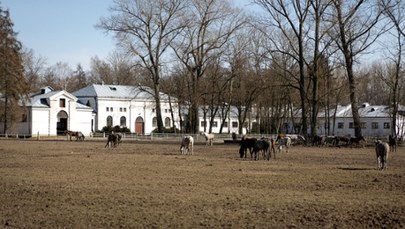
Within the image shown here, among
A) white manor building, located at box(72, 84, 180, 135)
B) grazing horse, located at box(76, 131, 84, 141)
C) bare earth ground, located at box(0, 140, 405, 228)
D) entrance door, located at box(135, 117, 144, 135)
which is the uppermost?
white manor building, located at box(72, 84, 180, 135)

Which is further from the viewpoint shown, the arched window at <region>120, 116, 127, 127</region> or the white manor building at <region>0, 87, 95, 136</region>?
the arched window at <region>120, 116, 127, 127</region>

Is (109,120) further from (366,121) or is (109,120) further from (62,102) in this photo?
(366,121)

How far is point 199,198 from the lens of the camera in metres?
15.6

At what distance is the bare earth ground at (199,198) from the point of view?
40.3ft

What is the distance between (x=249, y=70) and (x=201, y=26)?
360 inches

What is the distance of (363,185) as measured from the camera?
19.0 metres

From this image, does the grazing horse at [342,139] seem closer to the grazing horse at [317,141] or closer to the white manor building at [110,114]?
the grazing horse at [317,141]

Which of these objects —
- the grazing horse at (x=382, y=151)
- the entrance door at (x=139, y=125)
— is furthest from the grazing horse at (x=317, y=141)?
the entrance door at (x=139, y=125)

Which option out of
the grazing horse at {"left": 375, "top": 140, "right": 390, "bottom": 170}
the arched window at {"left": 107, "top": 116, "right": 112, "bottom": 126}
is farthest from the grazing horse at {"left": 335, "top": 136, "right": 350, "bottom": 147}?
the arched window at {"left": 107, "top": 116, "right": 112, "bottom": 126}

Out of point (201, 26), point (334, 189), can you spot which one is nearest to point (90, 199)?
point (334, 189)

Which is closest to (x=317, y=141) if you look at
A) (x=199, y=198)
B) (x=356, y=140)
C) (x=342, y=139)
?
(x=342, y=139)

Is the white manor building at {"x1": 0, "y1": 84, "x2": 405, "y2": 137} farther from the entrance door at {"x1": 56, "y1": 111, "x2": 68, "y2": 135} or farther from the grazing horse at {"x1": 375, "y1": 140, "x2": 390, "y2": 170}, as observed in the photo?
the grazing horse at {"x1": 375, "y1": 140, "x2": 390, "y2": 170}

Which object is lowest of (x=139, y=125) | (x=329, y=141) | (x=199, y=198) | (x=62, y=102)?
(x=199, y=198)

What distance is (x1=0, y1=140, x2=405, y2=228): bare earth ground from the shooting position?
12.3 meters
